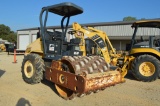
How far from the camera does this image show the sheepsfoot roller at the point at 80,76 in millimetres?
4707

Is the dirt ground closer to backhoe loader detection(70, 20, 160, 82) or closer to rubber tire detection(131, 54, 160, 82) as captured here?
rubber tire detection(131, 54, 160, 82)

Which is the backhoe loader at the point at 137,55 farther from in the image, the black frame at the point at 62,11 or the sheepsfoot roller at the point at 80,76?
the sheepsfoot roller at the point at 80,76

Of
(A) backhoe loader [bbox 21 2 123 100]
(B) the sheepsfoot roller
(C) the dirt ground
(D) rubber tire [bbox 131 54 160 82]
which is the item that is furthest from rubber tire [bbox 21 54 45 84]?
(D) rubber tire [bbox 131 54 160 82]

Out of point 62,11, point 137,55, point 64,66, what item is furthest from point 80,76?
point 137,55

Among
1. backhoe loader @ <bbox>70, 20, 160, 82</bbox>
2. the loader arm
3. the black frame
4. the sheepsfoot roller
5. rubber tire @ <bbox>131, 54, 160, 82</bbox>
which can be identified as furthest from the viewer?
the loader arm

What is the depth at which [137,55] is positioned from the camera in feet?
28.9

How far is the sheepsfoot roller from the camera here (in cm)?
471

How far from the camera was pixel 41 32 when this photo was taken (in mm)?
6910

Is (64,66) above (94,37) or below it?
below

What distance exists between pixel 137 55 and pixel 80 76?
192 inches

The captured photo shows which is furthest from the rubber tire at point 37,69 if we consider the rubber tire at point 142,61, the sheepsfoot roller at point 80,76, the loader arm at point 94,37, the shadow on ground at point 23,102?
the rubber tire at point 142,61

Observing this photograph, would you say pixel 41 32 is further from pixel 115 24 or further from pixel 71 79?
pixel 115 24

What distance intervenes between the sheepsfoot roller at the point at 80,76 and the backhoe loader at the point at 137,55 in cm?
278

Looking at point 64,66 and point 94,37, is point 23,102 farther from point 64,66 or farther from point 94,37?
point 94,37
